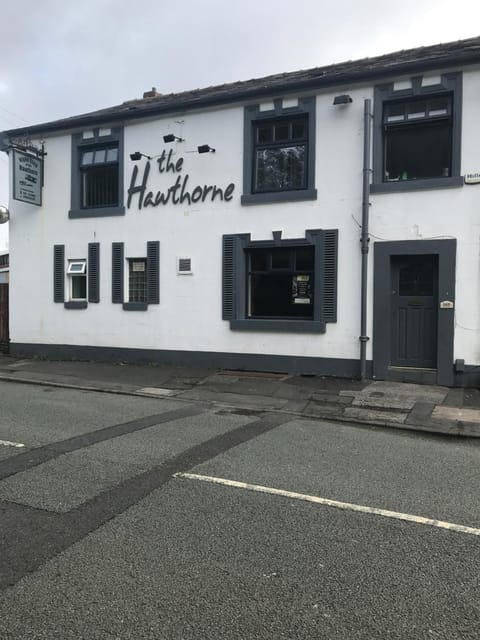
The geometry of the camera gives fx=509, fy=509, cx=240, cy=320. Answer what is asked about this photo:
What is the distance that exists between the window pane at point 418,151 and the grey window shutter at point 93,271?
7.40m

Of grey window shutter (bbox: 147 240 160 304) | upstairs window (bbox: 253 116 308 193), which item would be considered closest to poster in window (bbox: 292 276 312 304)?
upstairs window (bbox: 253 116 308 193)

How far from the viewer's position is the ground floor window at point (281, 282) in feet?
37.3

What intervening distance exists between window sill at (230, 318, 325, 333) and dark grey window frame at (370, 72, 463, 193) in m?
3.04

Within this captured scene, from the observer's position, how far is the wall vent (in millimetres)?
12203

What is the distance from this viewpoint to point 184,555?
3467 millimetres

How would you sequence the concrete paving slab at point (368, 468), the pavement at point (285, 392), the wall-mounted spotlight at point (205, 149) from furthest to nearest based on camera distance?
1. the wall-mounted spotlight at point (205, 149)
2. the pavement at point (285, 392)
3. the concrete paving slab at point (368, 468)

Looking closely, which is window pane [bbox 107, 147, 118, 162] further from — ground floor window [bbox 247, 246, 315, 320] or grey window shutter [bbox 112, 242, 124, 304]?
ground floor window [bbox 247, 246, 315, 320]

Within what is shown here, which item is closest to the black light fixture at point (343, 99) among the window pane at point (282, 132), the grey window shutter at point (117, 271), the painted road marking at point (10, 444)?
the window pane at point (282, 132)

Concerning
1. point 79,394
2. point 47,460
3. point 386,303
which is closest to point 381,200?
point 386,303

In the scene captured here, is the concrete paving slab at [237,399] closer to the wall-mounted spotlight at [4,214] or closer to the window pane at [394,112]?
the window pane at [394,112]

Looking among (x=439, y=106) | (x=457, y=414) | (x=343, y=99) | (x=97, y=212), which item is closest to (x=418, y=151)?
(x=439, y=106)

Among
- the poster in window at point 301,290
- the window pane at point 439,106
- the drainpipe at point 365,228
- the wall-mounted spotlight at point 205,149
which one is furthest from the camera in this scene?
the wall-mounted spotlight at point 205,149

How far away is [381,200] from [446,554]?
8.15m

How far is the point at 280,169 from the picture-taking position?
11.5 meters
